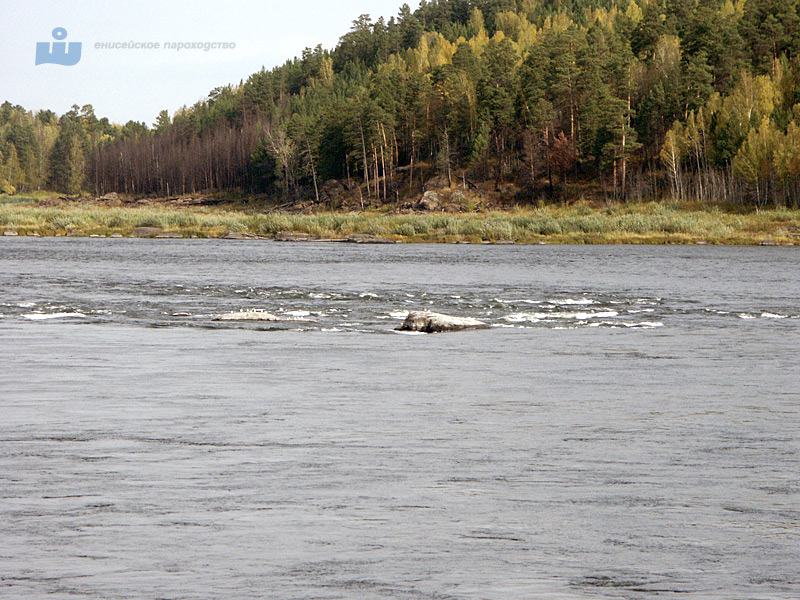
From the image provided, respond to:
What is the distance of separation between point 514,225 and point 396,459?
82220mm

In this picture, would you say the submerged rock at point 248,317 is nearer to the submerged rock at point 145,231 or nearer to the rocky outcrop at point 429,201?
the submerged rock at point 145,231

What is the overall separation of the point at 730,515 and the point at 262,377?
407 inches

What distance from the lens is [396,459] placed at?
35.7 feet

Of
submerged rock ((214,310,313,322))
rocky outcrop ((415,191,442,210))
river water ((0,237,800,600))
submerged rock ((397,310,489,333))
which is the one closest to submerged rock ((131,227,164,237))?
rocky outcrop ((415,191,442,210))

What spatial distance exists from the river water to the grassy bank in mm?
59226

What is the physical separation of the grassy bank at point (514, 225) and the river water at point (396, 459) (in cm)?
5923

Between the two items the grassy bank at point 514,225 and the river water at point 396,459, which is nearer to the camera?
the river water at point 396,459

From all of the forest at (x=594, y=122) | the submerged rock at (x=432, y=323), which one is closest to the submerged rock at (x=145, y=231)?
the forest at (x=594, y=122)

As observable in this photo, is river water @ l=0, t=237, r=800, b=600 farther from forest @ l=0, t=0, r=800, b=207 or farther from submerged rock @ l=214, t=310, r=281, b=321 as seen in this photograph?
forest @ l=0, t=0, r=800, b=207

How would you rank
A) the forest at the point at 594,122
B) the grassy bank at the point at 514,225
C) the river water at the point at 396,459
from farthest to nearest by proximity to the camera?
the forest at the point at 594,122, the grassy bank at the point at 514,225, the river water at the point at 396,459

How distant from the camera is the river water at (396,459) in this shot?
7188mm

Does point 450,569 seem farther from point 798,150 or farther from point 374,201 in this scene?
point 374,201

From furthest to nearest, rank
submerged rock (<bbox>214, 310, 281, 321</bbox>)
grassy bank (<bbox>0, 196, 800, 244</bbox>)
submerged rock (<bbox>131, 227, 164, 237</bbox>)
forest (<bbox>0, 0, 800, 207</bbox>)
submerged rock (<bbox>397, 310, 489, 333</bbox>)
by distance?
1. forest (<bbox>0, 0, 800, 207</bbox>)
2. submerged rock (<bbox>131, 227, 164, 237</bbox>)
3. grassy bank (<bbox>0, 196, 800, 244</bbox>)
4. submerged rock (<bbox>214, 310, 281, 321</bbox>)
5. submerged rock (<bbox>397, 310, 489, 333</bbox>)

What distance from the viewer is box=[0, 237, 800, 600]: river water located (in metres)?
7.19
